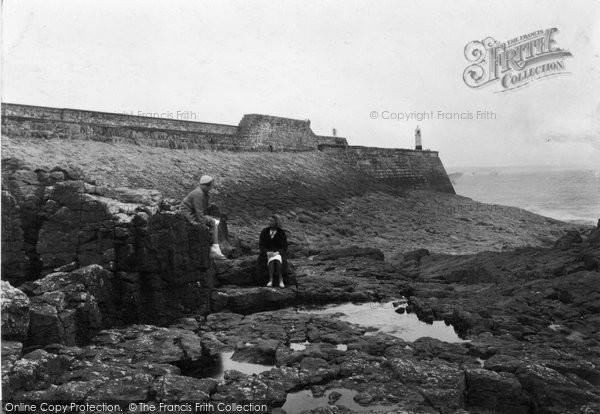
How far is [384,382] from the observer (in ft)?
17.0

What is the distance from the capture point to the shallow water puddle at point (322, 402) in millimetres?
4605

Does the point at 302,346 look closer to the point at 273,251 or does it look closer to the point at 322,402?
the point at 322,402

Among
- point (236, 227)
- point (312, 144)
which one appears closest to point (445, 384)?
point (236, 227)

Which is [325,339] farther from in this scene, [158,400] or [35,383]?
[35,383]

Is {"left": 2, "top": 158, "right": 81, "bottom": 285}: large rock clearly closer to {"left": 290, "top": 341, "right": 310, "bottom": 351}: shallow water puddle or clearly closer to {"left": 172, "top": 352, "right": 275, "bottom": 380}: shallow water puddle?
{"left": 172, "top": 352, "right": 275, "bottom": 380}: shallow water puddle

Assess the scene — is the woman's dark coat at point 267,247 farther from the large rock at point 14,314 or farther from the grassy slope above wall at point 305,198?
the large rock at point 14,314

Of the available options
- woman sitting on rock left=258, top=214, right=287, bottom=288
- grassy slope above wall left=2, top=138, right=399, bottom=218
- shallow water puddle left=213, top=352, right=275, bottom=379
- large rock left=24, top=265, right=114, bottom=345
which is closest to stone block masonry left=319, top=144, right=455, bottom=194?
grassy slope above wall left=2, top=138, right=399, bottom=218

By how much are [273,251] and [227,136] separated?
13.8m

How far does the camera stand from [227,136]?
22.4 m

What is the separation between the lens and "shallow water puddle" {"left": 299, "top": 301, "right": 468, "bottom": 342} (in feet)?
23.7

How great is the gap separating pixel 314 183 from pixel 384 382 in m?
18.1

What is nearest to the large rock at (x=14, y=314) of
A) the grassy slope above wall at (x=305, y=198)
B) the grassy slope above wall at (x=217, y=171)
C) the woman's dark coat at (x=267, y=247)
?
the woman's dark coat at (x=267, y=247)

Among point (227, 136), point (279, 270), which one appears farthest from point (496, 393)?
point (227, 136)

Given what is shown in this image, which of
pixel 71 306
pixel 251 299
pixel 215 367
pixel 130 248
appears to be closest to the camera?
pixel 215 367
